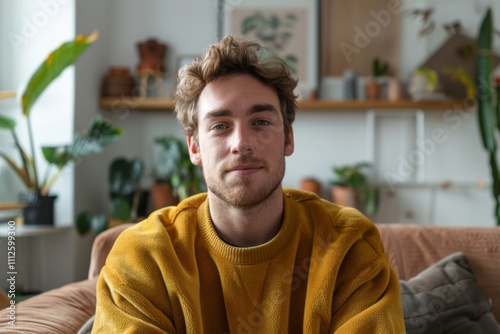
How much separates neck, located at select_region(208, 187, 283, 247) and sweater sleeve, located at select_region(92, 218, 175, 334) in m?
0.15

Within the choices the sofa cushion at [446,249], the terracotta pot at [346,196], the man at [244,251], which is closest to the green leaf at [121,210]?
the terracotta pot at [346,196]

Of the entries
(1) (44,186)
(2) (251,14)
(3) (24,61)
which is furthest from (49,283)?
(2) (251,14)

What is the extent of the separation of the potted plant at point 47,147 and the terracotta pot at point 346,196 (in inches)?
56.8

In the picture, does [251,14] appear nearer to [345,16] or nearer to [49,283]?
[345,16]

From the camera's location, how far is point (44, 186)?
3047 mm

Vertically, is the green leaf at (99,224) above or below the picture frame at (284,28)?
below

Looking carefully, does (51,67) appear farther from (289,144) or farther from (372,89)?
(372,89)

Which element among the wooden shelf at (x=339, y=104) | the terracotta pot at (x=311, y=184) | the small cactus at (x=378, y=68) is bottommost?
the terracotta pot at (x=311, y=184)

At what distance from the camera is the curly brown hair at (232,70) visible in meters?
1.39

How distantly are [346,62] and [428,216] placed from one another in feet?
3.83

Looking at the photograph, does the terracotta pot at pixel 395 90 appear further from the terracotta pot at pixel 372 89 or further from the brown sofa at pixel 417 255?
the brown sofa at pixel 417 255

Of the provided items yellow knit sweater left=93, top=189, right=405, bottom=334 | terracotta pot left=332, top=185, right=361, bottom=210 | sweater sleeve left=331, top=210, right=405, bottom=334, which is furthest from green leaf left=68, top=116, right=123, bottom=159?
sweater sleeve left=331, top=210, right=405, bottom=334

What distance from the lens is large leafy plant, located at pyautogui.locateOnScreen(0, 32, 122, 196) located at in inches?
113

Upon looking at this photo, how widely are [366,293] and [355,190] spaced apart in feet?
7.84
